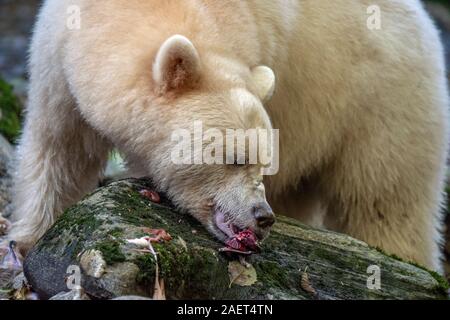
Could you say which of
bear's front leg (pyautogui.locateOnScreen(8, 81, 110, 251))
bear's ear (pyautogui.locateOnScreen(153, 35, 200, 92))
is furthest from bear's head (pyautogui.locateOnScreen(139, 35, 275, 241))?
bear's front leg (pyautogui.locateOnScreen(8, 81, 110, 251))

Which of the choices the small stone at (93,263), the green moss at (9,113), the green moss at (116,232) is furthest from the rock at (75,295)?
the green moss at (9,113)

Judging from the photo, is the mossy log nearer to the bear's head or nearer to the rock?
the rock

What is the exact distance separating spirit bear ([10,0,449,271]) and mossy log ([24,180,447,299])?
0.81ft

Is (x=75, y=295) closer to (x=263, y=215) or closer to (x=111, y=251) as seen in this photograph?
(x=111, y=251)

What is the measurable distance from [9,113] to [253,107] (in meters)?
5.88

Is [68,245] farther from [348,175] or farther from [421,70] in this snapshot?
[421,70]

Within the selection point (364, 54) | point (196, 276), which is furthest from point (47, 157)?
point (364, 54)

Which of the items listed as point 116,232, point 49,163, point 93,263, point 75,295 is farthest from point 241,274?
point 49,163

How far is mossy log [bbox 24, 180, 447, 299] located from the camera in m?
4.67

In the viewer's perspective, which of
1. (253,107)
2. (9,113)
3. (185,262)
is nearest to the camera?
(185,262)

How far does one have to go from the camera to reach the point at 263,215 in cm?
515

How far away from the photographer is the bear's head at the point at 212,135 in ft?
16.9

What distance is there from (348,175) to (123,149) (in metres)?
2.71

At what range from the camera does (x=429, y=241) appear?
8.05 meters
